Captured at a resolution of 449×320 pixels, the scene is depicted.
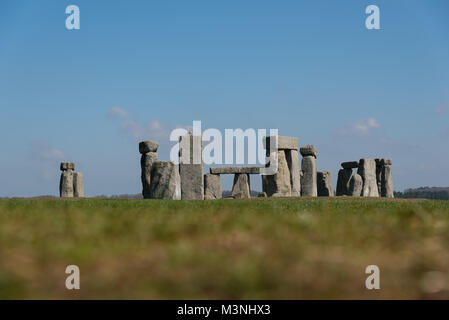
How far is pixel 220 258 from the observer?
4180 millimetres

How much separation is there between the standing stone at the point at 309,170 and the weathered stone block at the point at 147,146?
7503 millimetres

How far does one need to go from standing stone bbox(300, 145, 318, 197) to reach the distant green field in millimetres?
19503

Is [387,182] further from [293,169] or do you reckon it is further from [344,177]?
[293,169]

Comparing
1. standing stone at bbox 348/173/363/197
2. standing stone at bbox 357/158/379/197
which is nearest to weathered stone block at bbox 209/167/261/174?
standing stone at bbox 348/173/363/197

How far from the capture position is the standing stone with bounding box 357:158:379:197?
28.5 meters

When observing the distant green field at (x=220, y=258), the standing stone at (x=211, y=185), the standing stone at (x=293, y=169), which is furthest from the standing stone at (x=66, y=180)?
the distant green field at (x=220, y=258)

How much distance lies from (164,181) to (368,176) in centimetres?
1335

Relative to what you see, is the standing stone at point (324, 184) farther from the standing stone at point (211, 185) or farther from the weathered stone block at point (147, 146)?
the weathered stone block at point (147, 146)

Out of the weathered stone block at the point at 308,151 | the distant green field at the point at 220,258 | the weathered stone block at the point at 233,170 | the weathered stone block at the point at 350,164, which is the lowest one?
the distant green field at the point at 220,258

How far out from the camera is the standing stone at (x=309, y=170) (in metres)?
25.6

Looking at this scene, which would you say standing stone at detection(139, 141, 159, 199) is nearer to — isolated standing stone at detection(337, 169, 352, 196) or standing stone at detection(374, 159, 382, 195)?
isolated standing stone at detection(337, 169, 352, 196)

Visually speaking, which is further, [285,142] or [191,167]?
[285,142]

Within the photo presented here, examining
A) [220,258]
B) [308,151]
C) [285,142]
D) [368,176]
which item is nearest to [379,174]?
[368,176]
